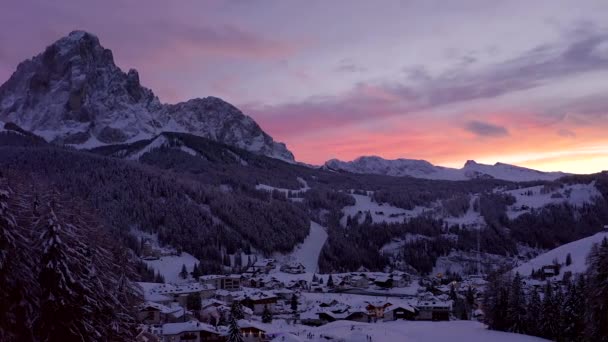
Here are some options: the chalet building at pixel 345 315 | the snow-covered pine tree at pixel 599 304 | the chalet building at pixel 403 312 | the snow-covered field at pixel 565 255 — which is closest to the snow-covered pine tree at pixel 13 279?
the snow-covered pine tree at pixel 599 304

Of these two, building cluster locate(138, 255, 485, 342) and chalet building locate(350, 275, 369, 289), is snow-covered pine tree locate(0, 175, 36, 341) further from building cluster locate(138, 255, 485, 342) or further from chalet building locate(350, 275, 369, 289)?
chalet building locate(350, 275, 369, 289)

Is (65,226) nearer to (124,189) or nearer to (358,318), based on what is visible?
(358,318)

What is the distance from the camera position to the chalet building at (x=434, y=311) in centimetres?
8906

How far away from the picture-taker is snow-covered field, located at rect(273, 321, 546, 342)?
59000 millimetres

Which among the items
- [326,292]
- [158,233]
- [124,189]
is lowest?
[326,292]

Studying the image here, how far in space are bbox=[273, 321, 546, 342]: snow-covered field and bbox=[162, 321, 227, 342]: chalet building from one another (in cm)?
629

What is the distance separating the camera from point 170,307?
80.1 meters

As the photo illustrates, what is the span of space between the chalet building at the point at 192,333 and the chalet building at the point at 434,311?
37.1 meters

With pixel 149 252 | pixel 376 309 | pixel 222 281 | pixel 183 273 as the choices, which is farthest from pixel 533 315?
pixel 149 252

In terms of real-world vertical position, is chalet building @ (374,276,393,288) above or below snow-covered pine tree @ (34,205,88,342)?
below

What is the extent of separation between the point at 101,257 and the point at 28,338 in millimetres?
3124

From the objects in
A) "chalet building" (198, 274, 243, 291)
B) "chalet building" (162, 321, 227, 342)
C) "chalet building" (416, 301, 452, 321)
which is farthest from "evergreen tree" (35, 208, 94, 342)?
"chalet building" (198, 274, 243, 291)

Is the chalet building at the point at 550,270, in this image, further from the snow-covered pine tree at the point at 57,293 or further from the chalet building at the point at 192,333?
the snow-covered pine tree at the point at 57,293

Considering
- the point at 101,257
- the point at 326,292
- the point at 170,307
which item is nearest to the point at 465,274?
the point at 326,292
